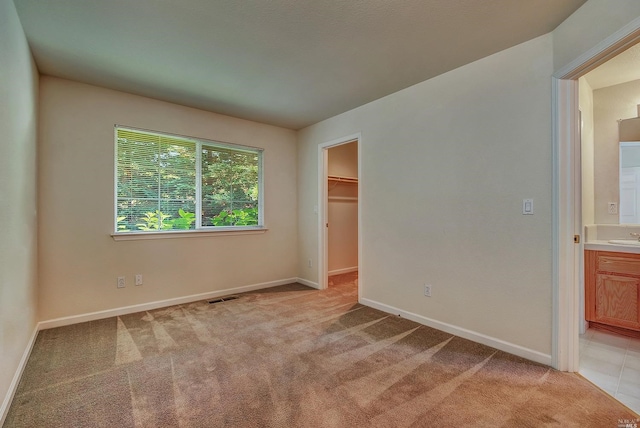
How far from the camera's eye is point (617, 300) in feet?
8.36

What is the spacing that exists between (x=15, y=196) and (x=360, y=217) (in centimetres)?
306

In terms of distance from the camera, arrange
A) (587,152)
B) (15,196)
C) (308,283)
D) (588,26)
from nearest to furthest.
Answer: (588,26), (15,196), (587,152), (308,283)

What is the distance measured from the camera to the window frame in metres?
3.13

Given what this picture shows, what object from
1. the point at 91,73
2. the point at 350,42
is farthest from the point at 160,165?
the point at 350,42

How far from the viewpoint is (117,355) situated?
7.46 feet

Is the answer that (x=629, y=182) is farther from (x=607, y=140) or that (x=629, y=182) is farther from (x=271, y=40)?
(x=271, y=40)

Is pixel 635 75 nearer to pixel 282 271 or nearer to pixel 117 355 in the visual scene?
pixel 282 271

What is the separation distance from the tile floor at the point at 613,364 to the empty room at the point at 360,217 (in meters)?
0.02

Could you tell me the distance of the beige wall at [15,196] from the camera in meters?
1.63

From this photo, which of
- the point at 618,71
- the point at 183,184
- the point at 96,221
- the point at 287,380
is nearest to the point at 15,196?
the point at 96,221

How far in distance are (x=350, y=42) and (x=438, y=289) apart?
234 centimetres

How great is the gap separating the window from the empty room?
0.03 metres

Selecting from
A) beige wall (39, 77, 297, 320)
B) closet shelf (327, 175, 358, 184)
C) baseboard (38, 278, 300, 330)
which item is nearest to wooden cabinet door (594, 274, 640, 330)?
closet shelf (327, 175, 358, 184)

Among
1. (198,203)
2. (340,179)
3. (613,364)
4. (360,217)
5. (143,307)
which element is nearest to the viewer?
(613,364)
